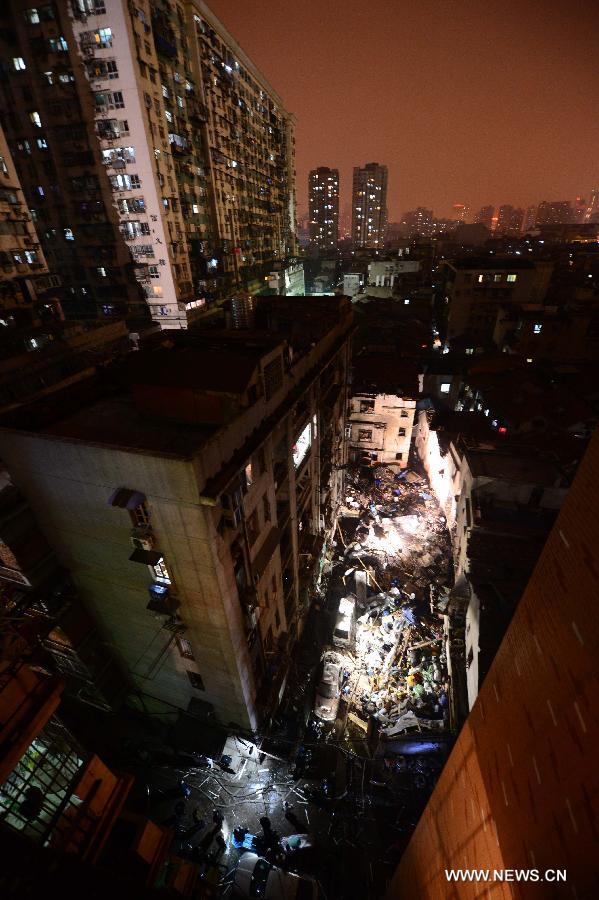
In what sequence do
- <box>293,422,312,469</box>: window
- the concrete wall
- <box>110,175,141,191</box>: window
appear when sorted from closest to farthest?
the concrete wall, <box>293,422,312,469</box>: window, <box>110,175,141,191</box>: window

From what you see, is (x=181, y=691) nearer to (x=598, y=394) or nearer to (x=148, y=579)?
(x=148, y=579)

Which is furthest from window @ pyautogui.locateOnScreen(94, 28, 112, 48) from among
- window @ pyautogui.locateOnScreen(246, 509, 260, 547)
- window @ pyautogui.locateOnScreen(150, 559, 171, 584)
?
window @ pyautogui.locateOnScreen(150, 559, 171, 584)

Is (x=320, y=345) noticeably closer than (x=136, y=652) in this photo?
No

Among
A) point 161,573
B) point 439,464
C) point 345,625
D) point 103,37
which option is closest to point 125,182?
point 103,37

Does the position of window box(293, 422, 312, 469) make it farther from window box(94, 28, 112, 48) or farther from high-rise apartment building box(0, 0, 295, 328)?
window box(94, 28, 112, 48)

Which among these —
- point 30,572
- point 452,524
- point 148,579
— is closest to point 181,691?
point 148,579

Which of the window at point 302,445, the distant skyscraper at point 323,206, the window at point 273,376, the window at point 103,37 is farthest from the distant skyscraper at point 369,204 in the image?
the window at point 273,376
